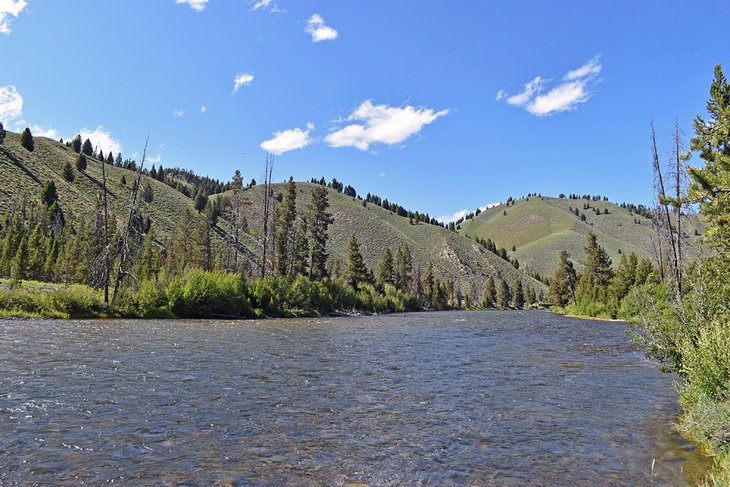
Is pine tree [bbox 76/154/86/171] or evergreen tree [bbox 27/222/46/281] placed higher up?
pine tree [bbox 76/154/86/171]

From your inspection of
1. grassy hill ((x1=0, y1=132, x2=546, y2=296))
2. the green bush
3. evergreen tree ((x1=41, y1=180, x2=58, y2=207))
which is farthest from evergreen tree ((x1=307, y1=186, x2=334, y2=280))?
evergreen tree ((x1=41, y1=180, x2=58, y2=207))

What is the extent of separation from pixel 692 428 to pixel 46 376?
18.1 metres

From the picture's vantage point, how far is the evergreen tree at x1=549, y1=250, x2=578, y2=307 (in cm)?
10806

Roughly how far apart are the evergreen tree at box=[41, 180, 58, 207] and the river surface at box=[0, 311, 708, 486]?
9618 cm

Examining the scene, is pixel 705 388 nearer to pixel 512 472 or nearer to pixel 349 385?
pixel 512 472

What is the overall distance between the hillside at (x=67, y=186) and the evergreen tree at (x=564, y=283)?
328ft

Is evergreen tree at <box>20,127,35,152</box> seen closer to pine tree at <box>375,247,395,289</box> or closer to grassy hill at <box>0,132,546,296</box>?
grassy hill at <box>0,132,546,296</box>

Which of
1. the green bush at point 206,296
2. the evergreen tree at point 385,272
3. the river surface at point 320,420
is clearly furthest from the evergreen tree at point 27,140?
the river surface at point 320,420

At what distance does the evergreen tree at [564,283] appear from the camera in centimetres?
10806

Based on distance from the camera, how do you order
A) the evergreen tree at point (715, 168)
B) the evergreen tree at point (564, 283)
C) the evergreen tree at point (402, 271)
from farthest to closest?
the evergreen tree at point (402, 271), the evergreen tree at point (564, 283), the evergreen tree at point (715, 168)

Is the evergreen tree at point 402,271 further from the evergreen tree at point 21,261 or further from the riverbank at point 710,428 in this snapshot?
the riverbank at point 710,428

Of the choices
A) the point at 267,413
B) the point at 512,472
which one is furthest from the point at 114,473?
the point at 512,472

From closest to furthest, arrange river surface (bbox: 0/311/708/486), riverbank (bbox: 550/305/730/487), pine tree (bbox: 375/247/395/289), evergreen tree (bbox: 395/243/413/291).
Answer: river surface (bbox: 0/311/708/486)
riverbank (bbox: 550/305/730/487)
pine tree (bbox: 375/247/395/289)
evergreen tree (bbox: 395/243/413/291)

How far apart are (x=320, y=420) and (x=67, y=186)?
130 m
